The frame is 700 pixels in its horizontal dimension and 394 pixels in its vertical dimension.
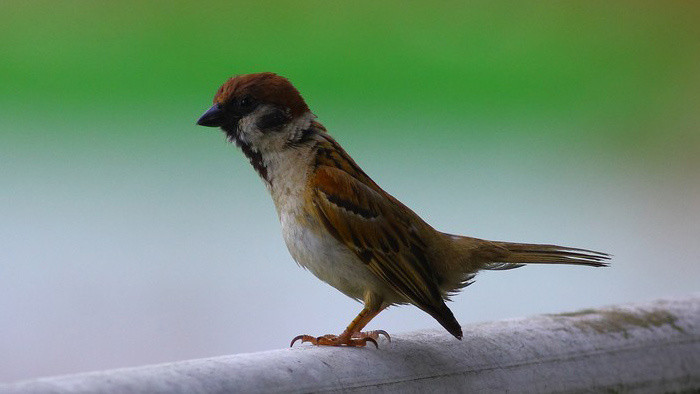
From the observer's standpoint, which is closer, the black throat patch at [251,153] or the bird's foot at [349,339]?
the bird's foot at [349,339]

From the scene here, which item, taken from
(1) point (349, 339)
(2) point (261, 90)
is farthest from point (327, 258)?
(2) point (261, 90)

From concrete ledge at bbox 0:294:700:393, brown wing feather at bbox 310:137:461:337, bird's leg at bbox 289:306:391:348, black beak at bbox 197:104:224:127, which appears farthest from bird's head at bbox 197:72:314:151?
concrete ledge at bbox 0:294:700:393

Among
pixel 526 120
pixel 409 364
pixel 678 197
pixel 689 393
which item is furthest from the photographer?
pixel 526 120

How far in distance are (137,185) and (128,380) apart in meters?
6.51

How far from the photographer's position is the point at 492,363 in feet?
6.75

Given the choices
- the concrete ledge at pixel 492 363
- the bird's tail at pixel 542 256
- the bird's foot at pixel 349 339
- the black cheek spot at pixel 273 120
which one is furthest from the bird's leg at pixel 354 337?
the black cheek spot at pixel 273 120

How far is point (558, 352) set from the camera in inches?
83.2

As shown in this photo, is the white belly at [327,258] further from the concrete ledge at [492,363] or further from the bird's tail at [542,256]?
the bird's tail at [542,256]

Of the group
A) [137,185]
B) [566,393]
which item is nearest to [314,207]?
[566,393]

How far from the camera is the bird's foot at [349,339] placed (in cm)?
240

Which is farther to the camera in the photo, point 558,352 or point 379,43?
point 379,43

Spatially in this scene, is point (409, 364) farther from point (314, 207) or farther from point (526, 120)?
point (526, 120)

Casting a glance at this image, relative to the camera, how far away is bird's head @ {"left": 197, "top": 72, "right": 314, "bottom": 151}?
2.64 m

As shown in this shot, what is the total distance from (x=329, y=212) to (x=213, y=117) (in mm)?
385
